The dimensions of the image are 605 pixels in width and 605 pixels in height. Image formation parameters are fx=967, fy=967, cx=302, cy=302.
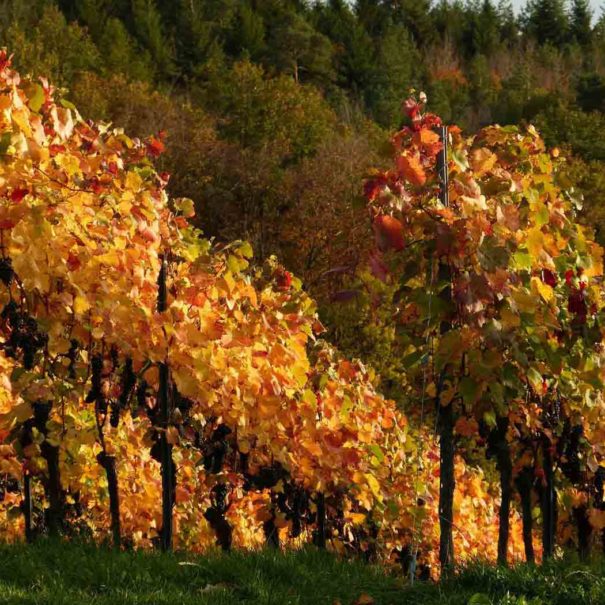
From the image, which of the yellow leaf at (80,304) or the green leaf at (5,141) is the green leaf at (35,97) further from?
the yellow leaf at (80,304)

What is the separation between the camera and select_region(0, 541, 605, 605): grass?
4238 mm

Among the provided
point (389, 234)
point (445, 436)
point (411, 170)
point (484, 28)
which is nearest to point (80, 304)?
point (389, 234)

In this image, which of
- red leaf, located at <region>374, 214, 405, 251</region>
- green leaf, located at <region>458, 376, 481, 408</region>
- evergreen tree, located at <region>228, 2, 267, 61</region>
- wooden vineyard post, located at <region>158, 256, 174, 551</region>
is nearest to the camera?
red leaf, located at <region>374, 214, 405, 251</region>

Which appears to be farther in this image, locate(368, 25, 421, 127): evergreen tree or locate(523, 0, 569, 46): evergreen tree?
locate(523, 0, 569, 46): evergreen tree

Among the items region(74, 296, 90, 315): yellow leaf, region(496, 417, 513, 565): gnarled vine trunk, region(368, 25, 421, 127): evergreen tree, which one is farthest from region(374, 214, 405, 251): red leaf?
region(368, 25, 421, 127): evergreen tree

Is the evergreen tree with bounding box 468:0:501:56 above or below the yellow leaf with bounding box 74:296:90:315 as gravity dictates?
above

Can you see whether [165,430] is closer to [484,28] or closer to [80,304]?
[80,304]

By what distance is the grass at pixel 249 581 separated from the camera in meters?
4.24

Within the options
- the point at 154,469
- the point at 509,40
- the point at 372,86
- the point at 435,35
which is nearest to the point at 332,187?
the point at 154,469

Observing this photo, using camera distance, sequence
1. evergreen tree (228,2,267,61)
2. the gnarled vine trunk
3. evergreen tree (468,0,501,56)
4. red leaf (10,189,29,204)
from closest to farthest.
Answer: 1. red leaf (10,189,29,204)
2. the gnarled vine trunk
3. evergreen tree (228,2,267,61)
4. evergreen tree (468,0,501,56)

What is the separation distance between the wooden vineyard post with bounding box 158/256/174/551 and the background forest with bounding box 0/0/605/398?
1021mm

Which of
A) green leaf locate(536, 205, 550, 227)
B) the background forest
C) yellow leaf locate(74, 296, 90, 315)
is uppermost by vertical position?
the background forest

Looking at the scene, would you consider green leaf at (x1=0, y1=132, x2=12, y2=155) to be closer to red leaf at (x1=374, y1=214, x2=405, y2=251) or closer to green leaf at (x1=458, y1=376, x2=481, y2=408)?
red leaf at (x1=374, y1=214, x2=405, y2=251)

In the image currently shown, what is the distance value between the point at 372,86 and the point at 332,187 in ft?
142
